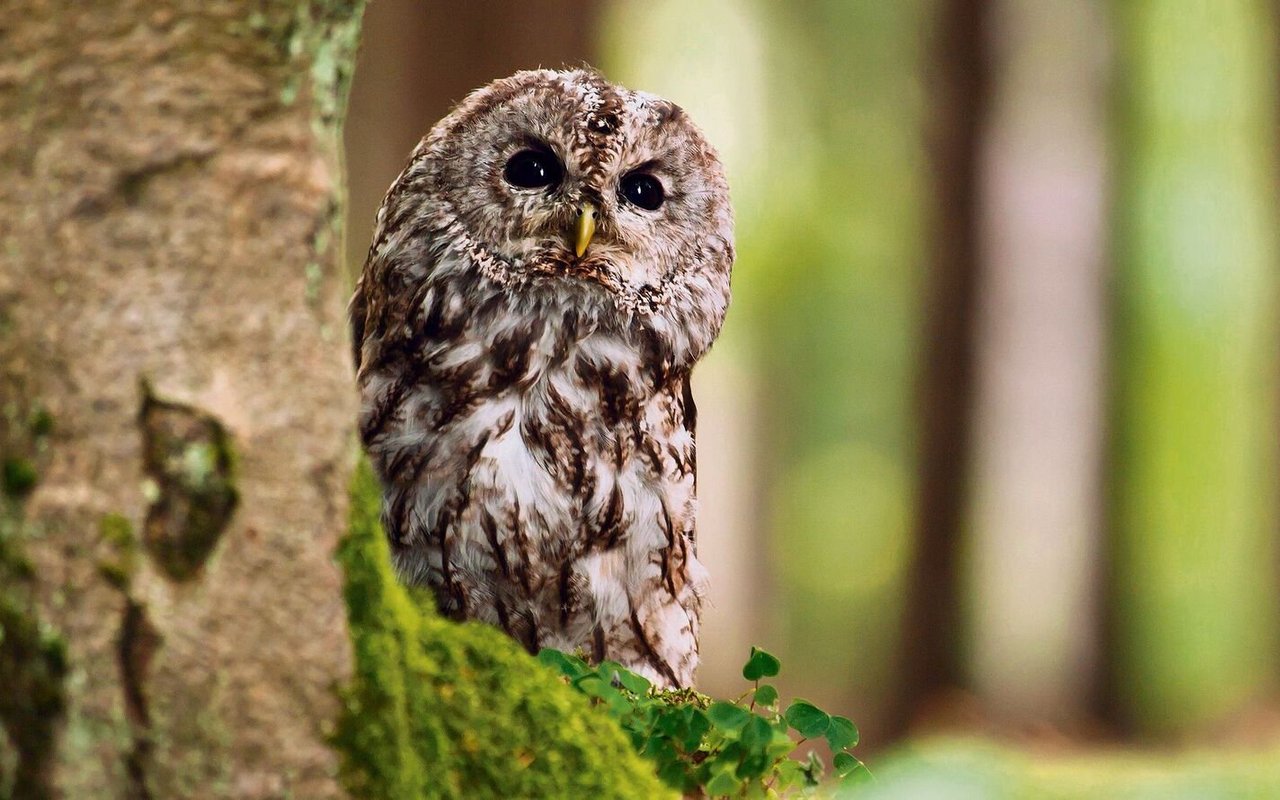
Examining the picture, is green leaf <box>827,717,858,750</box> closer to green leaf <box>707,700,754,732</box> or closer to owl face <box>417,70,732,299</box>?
green leaf <box>707,700,754,732</box>

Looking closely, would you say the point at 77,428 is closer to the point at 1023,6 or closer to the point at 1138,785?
the point at 1138,785

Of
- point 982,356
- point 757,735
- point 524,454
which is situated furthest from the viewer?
point 982,356

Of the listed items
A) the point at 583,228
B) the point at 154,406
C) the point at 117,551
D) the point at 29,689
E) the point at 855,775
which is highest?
the point at 583,228

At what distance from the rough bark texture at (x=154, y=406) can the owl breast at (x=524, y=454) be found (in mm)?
840

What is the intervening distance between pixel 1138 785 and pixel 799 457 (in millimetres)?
2523

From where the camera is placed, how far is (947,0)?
6.23 m

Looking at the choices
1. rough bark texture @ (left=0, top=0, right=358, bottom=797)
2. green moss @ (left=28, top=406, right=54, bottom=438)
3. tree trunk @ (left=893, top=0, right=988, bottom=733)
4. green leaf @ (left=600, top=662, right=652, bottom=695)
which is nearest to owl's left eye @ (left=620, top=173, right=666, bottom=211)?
green leaf @ (left=600, top=662, right=652, bottom=695)

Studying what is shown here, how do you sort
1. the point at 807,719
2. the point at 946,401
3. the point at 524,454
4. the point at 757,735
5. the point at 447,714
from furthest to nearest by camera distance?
the point at 946,401, the point at 524,454, the point at 807,719, the point at 757,735, the point at 447,714

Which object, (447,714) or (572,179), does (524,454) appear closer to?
(572,179)

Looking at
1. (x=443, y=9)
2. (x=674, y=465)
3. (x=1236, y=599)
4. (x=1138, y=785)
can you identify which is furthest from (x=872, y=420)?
(x=674, y=465)

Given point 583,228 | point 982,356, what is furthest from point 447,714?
point 982,356

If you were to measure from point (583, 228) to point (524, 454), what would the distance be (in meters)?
0.35

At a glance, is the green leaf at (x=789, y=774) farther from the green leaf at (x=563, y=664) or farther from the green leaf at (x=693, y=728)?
the green leaf at (x=563, y=664)

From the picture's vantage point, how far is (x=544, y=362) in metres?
1.84
